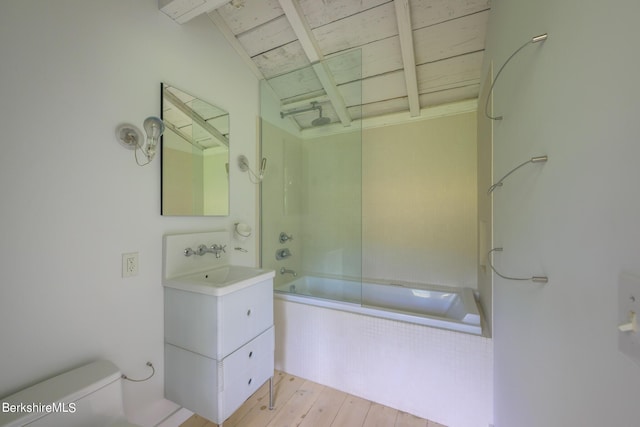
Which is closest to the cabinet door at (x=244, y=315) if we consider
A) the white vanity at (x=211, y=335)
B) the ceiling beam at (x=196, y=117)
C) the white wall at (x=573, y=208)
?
the white vanity at (x=211, y=335)

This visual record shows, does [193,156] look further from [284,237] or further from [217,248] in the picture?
[284,237]

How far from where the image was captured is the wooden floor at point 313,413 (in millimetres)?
1442

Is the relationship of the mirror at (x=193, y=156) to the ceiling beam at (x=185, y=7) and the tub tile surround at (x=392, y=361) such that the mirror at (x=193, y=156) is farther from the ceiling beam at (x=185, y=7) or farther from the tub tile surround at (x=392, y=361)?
the tub tile surround at (x=392, y=361)

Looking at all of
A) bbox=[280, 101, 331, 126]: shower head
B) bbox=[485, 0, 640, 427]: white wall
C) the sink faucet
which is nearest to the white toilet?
the sink faucet

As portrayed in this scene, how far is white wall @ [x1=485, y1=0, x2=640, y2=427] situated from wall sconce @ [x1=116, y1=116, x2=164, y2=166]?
1.60 meters

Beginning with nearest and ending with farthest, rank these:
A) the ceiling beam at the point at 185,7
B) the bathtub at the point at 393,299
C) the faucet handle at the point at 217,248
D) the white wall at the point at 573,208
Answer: the white wall at the point at 573,208 → the ceiling beam at the point at 185,7 → the bathtub at the point at 393,299 → the faucet handle at the point at 217,248

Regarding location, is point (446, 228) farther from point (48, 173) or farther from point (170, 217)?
point (48, 173)

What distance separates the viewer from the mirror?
142 centimetres

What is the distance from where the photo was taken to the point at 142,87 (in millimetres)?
1300

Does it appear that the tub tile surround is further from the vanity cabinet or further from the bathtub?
the vanity cabinet

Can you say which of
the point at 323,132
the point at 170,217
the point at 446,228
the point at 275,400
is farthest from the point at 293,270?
the point at 446,228

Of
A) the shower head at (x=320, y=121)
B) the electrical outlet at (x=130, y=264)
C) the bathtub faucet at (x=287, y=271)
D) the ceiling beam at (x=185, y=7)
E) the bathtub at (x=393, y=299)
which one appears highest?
the ceiling beam at (x=185, y=7)

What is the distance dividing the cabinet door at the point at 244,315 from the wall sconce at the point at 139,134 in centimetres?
89

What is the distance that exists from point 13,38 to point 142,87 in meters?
0.45
